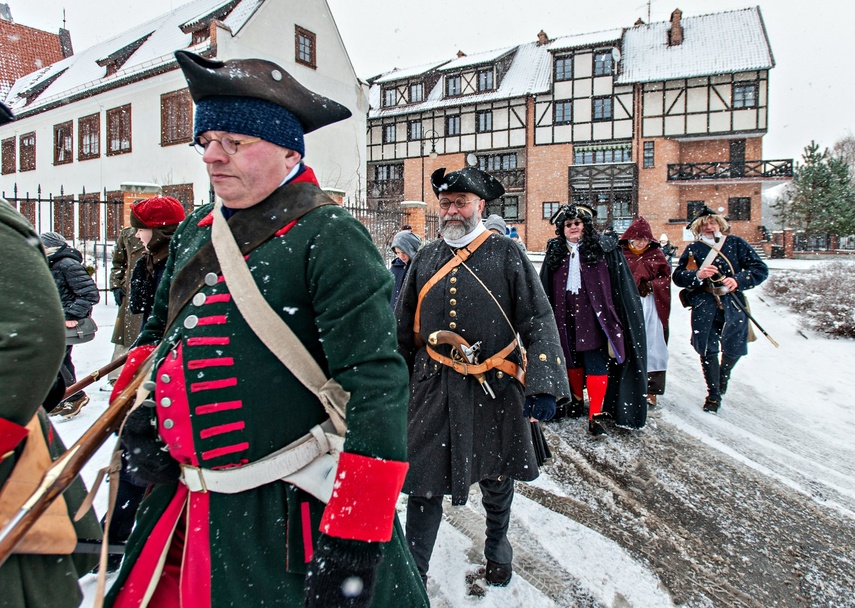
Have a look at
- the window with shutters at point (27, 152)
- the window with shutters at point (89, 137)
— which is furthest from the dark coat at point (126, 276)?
the window with shutters at point (27, 152)

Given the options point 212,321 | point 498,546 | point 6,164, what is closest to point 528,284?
point 498,546

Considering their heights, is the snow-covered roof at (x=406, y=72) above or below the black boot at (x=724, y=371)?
above

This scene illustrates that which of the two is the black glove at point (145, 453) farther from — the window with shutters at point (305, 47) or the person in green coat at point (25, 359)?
the window with shutters at point (305, 47)

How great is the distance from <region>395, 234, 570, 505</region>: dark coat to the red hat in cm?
178

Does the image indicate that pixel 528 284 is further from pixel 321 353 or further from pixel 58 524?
pixel 58 524

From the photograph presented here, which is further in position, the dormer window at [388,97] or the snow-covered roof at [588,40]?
the dormer window at [388,97]

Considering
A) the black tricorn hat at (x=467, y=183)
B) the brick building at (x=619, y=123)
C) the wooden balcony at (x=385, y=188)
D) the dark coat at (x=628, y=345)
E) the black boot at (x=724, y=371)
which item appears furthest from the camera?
the wooden balcony at (x=385, y=188)

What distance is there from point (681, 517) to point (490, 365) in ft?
6.45

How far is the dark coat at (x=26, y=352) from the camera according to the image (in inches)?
52.6

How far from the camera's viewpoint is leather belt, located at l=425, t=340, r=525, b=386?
284 centimetres

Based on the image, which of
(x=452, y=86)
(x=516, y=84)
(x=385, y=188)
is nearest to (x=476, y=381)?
(x=516, y=84)

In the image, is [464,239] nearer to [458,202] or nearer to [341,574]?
[458,202]

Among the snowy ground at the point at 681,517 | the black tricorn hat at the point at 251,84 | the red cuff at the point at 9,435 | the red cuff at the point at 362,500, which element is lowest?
the snowy ground at the point at 681,517

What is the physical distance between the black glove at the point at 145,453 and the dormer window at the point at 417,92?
116 ft
